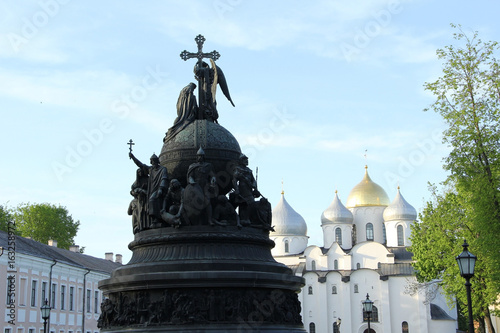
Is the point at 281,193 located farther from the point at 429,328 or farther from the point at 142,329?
the point at 142,329

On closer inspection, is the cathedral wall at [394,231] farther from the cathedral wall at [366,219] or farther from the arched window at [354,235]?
the arched window at [354,235]

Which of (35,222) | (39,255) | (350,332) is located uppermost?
(35,222)

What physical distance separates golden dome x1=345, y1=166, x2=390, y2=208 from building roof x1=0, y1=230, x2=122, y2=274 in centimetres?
3763

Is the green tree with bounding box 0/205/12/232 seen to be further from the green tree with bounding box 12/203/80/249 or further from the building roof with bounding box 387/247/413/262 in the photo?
the building roof with bounding box 387/247/413/262

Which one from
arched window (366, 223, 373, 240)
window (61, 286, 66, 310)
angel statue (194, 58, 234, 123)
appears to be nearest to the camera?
angel statue (194, 58, 234, 123)

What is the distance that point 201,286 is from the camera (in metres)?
14.2

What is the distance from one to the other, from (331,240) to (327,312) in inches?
449

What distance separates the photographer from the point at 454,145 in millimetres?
24875

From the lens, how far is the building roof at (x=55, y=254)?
1574 inches

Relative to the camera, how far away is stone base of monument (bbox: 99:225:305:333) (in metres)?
14.2

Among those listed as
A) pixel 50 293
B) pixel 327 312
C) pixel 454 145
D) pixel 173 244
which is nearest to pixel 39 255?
pixel 50 293

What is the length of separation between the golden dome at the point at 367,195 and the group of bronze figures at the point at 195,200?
229 feet

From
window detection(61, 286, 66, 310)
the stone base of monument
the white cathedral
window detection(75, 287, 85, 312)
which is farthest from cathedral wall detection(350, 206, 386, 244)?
the stone base of monument

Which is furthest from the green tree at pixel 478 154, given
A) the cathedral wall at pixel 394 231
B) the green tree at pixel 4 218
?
the cathedral wall at pixel 394 231
